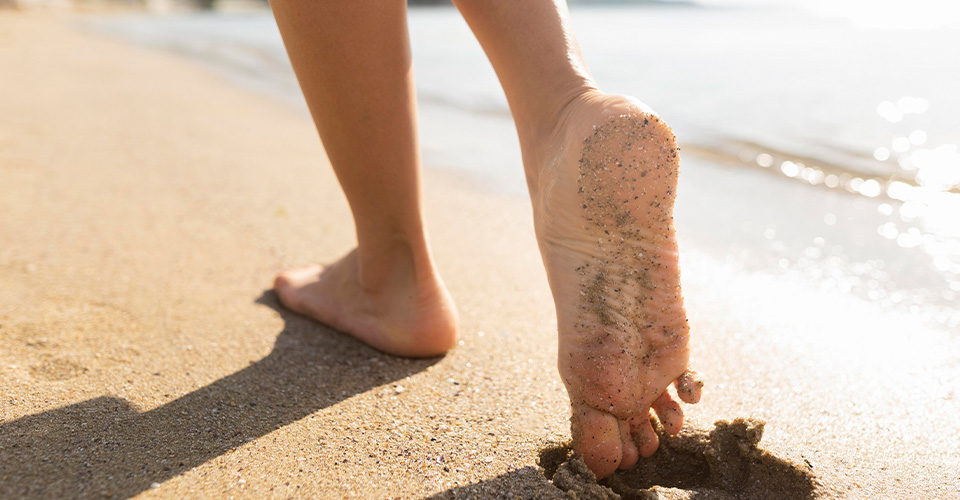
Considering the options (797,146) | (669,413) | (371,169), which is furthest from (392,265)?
(797,146)

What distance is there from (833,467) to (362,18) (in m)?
0.96

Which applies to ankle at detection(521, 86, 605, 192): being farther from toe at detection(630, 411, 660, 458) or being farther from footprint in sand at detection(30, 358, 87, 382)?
footprint in sand at detection(30, 358, 87, 382)

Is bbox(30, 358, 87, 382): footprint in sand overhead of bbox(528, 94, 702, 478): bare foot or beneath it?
beneath

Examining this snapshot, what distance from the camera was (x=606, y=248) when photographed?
959 millimetres

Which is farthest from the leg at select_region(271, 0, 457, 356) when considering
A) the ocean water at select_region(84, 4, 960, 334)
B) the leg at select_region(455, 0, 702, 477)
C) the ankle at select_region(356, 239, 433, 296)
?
the ocean water at select_region(84, 4, 960, 334)

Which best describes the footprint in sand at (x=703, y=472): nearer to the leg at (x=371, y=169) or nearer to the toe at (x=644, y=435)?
the toe at (x=644, y=435)

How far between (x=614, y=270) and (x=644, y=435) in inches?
9.7

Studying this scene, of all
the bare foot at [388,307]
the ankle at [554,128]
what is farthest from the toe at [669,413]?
the bare foot at [388,307]

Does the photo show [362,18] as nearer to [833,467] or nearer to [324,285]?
[324,285]

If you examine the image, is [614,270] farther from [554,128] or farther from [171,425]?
[171,425]

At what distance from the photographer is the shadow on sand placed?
88 cm

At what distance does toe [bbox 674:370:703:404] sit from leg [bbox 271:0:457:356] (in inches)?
19.8

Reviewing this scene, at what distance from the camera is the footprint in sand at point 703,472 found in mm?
964

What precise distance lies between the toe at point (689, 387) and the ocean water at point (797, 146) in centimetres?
88
